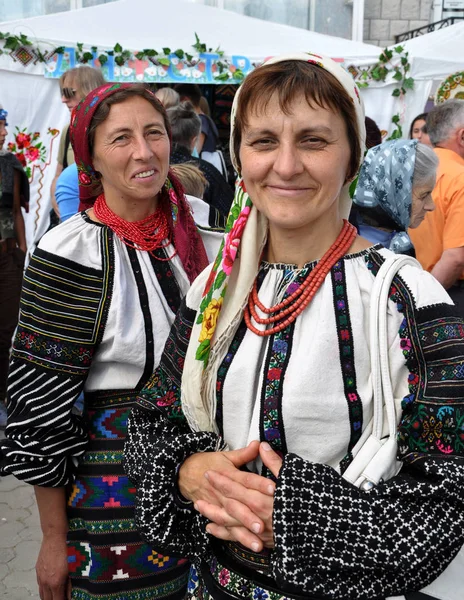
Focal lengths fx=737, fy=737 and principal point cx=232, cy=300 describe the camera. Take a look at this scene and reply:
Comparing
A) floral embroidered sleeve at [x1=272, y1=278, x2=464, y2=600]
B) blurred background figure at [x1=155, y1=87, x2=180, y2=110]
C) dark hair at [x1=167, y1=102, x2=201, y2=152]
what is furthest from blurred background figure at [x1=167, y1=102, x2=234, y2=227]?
floral embroidered sleeve at [x1=272, y1=278, x2=464, y2=600]

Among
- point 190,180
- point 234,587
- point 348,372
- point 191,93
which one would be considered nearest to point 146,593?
point 234,587

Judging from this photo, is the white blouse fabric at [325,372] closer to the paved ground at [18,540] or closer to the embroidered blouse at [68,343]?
the embroidered blouse at [68,343]

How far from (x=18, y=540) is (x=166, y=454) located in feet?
9.31

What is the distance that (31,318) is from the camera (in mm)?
2025

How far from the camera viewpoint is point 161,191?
7.73ft

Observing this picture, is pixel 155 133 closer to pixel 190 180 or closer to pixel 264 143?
pixel 264 143

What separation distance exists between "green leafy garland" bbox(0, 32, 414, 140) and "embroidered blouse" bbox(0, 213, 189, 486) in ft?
17.5

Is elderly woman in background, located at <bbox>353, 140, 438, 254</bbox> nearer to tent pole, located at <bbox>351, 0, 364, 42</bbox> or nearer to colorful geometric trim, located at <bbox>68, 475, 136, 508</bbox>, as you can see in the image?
colorful geometric trim, located at <bbox>68, 475, 136, 508</bbox>

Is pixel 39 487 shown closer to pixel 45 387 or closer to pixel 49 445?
pixel 49 445

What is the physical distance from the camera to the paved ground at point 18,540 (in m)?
3.62

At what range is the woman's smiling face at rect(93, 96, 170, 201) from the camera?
7.25 ft

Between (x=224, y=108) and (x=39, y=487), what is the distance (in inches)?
283

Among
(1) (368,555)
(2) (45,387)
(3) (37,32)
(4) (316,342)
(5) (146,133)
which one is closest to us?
(1) (368,555)

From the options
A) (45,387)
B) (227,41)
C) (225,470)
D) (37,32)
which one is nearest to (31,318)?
(45,387)
